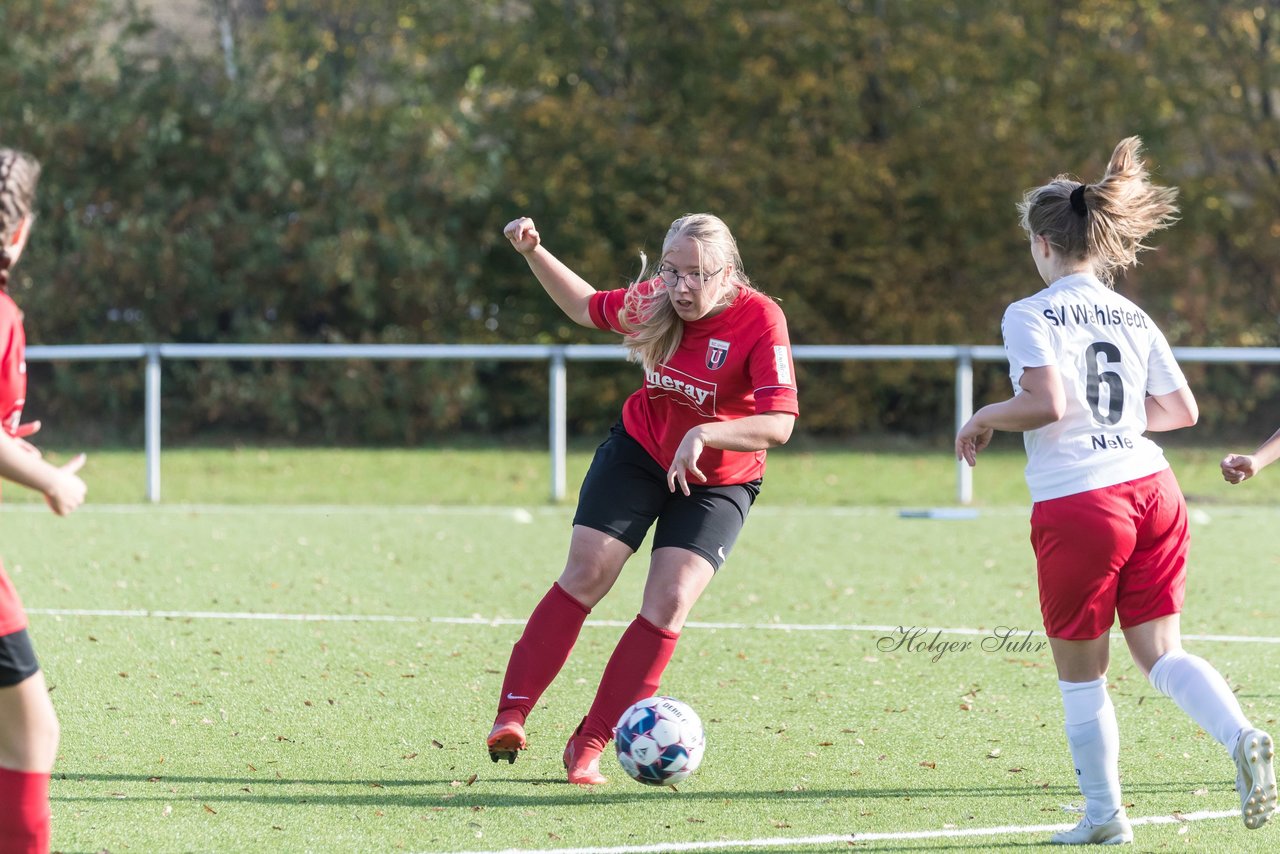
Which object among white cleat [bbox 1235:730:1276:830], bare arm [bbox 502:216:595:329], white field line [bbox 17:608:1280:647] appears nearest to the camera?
white cleat [bbox 1235:730:1276:830]

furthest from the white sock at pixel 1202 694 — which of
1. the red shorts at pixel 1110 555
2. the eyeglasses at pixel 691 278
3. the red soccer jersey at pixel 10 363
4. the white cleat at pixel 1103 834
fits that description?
the red soccer jersey at pixel 10 363

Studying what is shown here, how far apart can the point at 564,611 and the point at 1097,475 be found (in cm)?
176

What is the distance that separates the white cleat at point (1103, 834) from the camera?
4062 mm

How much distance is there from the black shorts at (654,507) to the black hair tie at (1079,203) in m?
1.48

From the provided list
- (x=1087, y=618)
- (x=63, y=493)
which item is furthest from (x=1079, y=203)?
(x=63, y=493)

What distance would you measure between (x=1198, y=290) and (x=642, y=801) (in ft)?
49.6

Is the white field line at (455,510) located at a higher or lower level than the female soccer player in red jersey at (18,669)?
lower

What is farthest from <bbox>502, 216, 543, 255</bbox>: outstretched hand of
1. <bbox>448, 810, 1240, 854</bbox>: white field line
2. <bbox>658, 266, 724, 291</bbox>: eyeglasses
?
<bbox>448, 810, 1240, 854</bbox>: white field line

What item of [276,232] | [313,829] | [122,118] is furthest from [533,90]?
[313,829]

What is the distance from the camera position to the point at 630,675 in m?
4.83

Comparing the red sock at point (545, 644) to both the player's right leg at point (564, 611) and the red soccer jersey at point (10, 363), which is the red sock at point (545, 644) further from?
the red soccer jersey at point (10, 363)

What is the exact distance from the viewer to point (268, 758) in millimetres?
5012

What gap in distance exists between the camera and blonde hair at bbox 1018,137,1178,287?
407 centimetres

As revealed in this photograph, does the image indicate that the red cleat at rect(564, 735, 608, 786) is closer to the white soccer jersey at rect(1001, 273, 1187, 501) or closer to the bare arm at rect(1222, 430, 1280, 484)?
the white soccer jersey at rect(1001, 273, 1187, 501)
